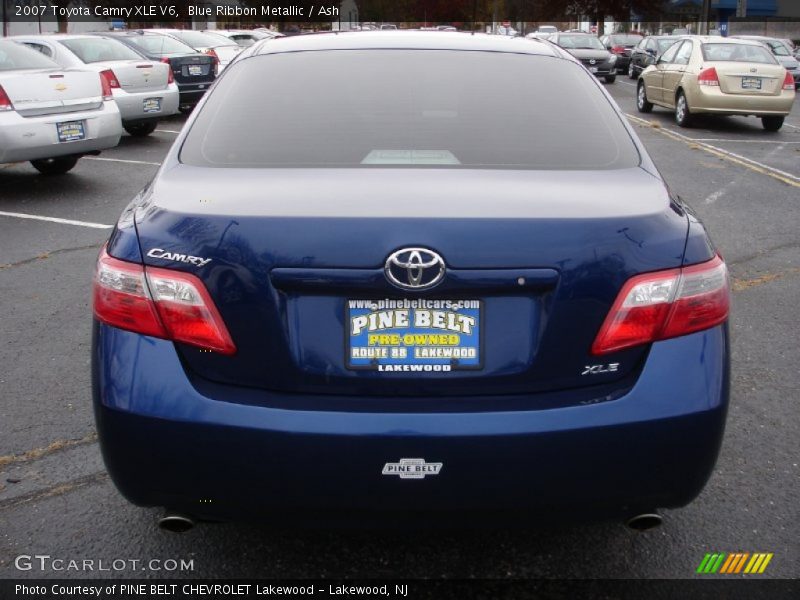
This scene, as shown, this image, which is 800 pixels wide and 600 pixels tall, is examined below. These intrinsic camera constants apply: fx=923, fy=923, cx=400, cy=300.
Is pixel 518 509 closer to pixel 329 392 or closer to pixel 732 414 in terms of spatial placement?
pixel 329 392

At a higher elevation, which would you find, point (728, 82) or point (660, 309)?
point (660, 309)

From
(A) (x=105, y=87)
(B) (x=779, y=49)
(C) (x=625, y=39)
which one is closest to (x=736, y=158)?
(A) (x=105, y=87)

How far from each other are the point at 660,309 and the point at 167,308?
129 cm

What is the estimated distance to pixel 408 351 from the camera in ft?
7.73

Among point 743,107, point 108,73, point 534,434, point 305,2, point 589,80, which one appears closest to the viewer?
point 534,434

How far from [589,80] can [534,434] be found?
1655 mm

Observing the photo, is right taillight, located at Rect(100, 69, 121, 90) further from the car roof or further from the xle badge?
the xle badge

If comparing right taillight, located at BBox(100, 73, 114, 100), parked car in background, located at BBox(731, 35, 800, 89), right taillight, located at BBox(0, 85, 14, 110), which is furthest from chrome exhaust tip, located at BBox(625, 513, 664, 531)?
parked car in background, located at BBox(731, 35, 800, 89)

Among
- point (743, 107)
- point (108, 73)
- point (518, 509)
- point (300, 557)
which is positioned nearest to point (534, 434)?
point (518, 509)

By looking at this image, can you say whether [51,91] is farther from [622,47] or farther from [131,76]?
[622,47]

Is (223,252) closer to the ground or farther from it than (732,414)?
farther from it

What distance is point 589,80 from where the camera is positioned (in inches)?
136

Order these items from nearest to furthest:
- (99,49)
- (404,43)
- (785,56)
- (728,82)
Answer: (404,43) < (99,49) < (728,82) < (785,56)

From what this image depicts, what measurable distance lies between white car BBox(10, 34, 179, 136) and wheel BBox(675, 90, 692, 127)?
A: 28.2 feet
